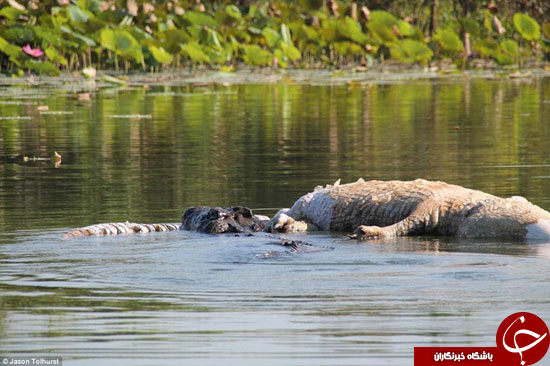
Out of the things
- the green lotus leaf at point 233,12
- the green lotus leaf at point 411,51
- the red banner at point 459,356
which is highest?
the green lotus leaf at point 233,12

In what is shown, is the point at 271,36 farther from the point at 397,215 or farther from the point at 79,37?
the point at 397,215

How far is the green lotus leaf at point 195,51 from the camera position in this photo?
27.6m

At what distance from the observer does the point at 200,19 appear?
29.4 m

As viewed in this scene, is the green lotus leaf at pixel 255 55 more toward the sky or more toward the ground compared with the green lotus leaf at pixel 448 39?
more toward the ground

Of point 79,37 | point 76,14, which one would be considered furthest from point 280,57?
point 79,37

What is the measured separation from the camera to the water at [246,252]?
18.0 feet

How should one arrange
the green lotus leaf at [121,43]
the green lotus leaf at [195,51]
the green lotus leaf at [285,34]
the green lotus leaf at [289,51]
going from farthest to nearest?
the green lotus leaf at [285,34] → the green lotus leaf at [289,51] → the green lotus leaf at [195,51] → the green lotus leaf at [121,43]

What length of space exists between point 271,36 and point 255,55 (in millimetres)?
678

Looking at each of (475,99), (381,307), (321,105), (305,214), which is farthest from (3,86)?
(381,307)

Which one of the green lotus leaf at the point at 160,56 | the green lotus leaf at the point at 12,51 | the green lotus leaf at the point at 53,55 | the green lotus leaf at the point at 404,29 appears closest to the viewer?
the green lotus leaf at the point at 12,51

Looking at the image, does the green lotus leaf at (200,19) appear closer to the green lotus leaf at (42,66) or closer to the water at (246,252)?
the green lotus leaf at (42,66)

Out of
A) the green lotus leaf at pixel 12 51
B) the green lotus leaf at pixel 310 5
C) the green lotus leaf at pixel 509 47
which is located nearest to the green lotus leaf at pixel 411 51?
the green lotus leaf at pixel 509 47

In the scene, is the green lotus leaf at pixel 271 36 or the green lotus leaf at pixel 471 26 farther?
the green lotus leaf at pixel 471 26

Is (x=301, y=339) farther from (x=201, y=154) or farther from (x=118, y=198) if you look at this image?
(x=201, y=154)
